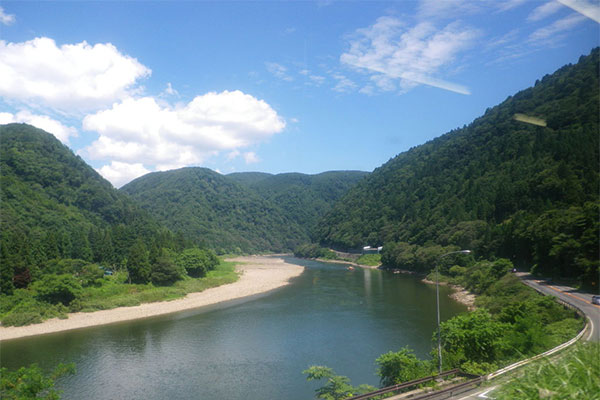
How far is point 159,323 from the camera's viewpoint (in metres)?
33.3

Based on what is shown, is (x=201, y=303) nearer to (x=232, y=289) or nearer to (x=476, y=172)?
(x=232, y=289)

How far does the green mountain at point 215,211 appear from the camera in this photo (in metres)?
126

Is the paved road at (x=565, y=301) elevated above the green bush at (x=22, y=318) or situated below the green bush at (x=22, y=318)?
above

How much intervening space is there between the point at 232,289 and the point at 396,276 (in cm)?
2501

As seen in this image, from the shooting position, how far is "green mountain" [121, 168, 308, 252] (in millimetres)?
126500

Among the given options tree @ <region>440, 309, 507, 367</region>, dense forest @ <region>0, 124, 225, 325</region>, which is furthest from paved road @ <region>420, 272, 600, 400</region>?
dense forest @ <region>0, 124, 225, 325</region>

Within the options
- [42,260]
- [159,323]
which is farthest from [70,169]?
[159,323]

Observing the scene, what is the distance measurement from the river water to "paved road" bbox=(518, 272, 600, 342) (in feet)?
23.2

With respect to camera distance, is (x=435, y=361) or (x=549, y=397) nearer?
(x=549, y=397)

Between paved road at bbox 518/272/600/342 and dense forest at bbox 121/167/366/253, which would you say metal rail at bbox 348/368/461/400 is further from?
dense forest at bbox 121/167/366/253

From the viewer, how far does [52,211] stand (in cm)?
6419

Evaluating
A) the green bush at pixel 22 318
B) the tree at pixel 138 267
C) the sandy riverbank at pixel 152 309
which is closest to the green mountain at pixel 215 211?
the sandy riverbank at pixel 152 309

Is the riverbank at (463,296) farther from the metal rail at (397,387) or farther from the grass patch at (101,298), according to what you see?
the grass patch at (101,298)

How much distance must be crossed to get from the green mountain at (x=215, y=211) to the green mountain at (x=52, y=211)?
109ft
